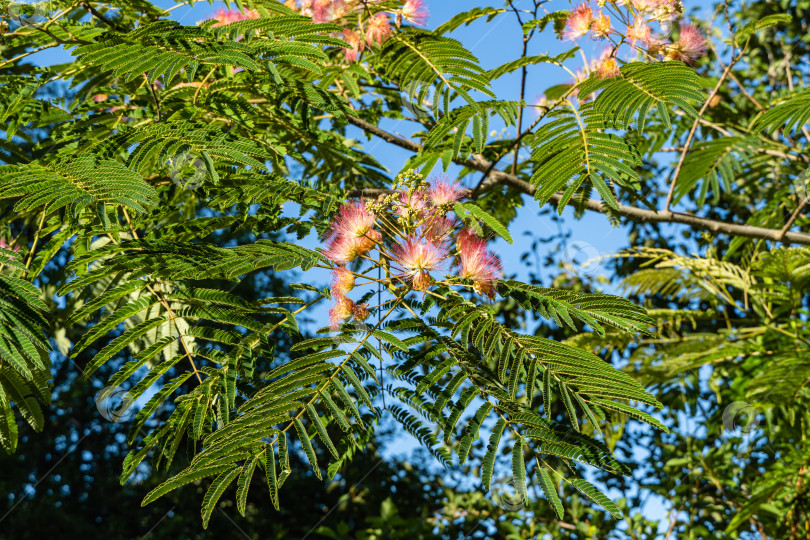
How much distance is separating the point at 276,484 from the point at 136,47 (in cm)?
106

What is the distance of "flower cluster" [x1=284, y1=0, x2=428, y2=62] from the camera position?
2350 millimetres

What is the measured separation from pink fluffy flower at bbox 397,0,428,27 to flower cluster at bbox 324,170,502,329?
40.2 inches

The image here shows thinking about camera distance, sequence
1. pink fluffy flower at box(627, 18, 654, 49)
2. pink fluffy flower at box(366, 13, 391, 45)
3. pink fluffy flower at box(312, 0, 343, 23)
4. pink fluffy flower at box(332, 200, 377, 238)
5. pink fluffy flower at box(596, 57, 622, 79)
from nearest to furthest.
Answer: pink fluffy flower at box(332, 200, 377, 238), pink fluffy flower at box(596, 57, 622, 79), pink fluffy flower at box(627, 18, 654, 49), pink fluffy flower at box(366, 13, 391, 45), pink fluffy flower at box(312, 0, 343, 23)

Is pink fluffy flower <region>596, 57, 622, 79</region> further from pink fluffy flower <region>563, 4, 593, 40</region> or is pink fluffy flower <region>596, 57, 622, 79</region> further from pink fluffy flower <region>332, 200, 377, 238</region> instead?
pink fluffy flower <region>332, 200, 377, 238</region>

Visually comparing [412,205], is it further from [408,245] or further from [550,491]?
[550,491]

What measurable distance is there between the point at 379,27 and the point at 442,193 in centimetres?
97

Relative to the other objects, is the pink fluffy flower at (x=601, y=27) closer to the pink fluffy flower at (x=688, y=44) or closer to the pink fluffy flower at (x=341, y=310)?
the pink fluffy flower at (x=688, y=44)

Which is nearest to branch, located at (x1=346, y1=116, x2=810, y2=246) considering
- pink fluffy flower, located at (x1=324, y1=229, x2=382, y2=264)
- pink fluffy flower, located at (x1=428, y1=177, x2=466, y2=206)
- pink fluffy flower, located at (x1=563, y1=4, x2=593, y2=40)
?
pink fluffy flower, located at (x1=563, y1=4, x2=593, y2=40)

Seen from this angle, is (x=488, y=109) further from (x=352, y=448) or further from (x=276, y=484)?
(x=276, y=484)

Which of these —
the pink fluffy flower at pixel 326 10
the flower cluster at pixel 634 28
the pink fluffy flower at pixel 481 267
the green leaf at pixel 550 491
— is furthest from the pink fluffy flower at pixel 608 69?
the green leaf at pixel 550 491

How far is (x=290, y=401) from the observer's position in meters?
1.34

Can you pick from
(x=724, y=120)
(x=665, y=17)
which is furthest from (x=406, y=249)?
(x=724, y=120)

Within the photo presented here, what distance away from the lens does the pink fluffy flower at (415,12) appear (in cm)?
243

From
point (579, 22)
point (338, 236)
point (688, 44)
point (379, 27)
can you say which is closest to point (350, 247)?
point (338, 236)
